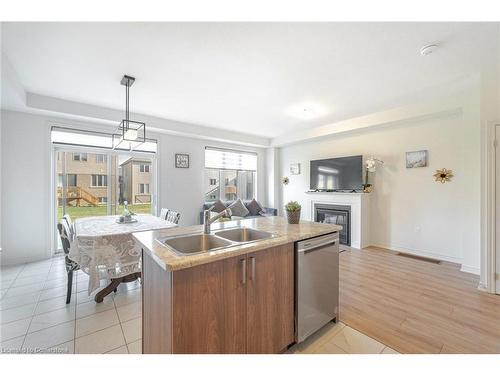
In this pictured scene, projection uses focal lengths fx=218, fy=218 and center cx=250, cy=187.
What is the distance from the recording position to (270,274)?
153 centimetres

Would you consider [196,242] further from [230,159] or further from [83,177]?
[230,159]

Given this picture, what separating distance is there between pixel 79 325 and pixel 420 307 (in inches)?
131

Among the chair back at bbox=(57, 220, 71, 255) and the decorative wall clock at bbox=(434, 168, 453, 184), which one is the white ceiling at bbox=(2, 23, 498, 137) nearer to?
the decorative wall clock at bbox=(434, 168, 453, 184)

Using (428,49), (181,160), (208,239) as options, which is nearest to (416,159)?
(428,49)

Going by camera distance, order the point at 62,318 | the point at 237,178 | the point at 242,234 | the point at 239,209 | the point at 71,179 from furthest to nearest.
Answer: the point at 237,178 → the point at 239,209 → the point at 71,179 → the point at 62,318 → the point at 242,234

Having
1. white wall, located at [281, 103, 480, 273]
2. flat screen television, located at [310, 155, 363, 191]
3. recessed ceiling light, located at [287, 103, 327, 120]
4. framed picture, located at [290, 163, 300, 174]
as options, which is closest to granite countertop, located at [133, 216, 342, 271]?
recessed ceiling light, located at [287, 103, 327, 120]

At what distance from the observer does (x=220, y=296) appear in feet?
4.19

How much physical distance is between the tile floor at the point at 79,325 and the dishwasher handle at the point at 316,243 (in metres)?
0.76

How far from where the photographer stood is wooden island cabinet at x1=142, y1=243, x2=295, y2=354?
3.77 feet

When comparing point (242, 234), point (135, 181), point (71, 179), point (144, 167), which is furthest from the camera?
point (144, 167)

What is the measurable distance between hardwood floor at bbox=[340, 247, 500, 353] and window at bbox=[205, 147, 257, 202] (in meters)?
3.61

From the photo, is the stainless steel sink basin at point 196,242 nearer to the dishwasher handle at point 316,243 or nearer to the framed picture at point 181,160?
the dishwasher handle at point 316,243

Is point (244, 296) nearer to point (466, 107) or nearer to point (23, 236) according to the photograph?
point (466, 107)
